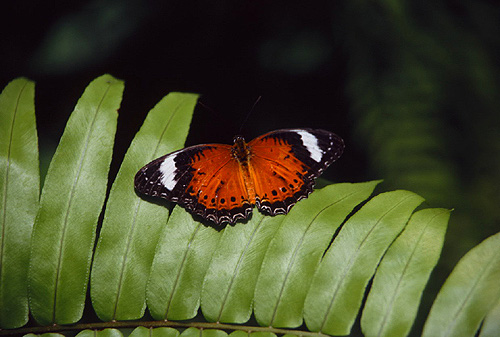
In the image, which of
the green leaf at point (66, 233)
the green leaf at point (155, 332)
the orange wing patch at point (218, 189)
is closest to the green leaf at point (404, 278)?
the orange wing patch at point (218, 189)

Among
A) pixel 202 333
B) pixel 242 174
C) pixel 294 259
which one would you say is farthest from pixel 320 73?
pixel 202 333

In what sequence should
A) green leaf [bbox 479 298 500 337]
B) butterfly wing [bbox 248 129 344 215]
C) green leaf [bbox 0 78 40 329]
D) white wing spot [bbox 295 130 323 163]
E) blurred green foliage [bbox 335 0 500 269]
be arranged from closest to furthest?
green leaf [bbox 479 298 500 337]
green leaf [bbox 0 78 40 329]
butterfly wing [bbox 248 129 344 215]
white wing spot [bbox 295 130 323 163]
blurred green foliage [bbox 335 0 500 269]

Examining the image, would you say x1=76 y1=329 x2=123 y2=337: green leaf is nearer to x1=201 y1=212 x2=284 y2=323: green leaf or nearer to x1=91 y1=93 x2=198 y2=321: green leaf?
x1=91 y1=93 x2=198 y2=321: green leaf

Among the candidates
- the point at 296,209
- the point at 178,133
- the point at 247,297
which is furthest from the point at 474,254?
the point at 178,133

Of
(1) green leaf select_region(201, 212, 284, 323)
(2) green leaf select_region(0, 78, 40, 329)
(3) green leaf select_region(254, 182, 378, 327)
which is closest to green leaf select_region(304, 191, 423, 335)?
(3) green leaf select_region(254, 182, 378, 327)

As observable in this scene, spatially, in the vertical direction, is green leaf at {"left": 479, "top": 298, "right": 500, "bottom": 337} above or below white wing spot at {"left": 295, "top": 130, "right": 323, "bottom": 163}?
below

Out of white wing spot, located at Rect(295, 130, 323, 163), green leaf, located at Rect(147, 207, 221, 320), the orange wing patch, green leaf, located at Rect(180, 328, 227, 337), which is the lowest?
green leaf, located at Rect(180, 328, 227, 337)
